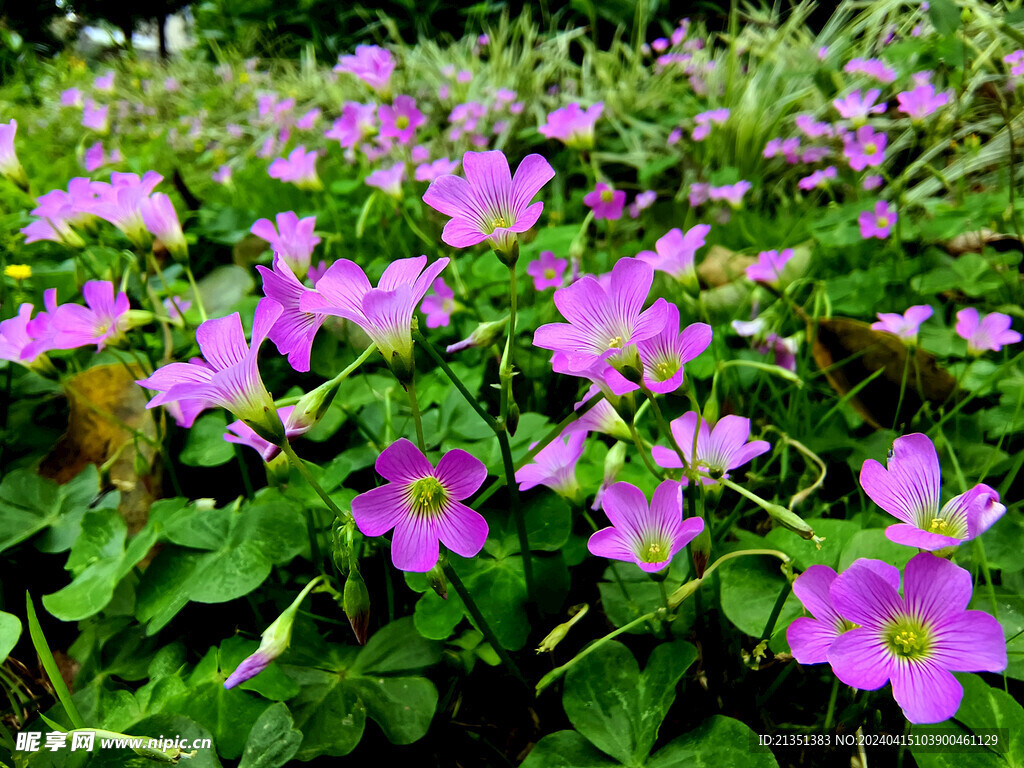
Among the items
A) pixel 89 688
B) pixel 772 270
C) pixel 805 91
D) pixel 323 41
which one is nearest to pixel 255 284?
pixel 89 688

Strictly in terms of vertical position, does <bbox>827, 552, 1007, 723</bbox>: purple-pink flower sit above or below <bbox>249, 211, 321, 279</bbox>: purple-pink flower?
below

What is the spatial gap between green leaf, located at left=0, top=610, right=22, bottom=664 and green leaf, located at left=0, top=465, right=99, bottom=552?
0.28 meters

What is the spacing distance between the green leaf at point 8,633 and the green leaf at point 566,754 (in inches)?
29.4

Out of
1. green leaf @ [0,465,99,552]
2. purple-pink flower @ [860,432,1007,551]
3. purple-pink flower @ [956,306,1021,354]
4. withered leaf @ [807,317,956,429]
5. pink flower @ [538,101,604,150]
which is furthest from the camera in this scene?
pink flower @ [538,101,604,150]

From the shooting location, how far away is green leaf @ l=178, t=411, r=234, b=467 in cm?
131

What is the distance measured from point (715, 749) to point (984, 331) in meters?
1.11

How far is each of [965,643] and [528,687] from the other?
1.73ft

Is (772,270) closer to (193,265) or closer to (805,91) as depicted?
(193,265)

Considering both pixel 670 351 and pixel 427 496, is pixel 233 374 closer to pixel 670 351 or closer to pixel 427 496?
pixel 427 496

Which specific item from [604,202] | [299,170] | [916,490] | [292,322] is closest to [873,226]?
[604,202]

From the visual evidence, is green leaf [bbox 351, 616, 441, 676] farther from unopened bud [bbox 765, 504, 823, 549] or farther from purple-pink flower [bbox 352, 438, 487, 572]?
unopened bud [bbox 765, 504, 823, 549]

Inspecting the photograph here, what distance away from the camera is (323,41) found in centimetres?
894

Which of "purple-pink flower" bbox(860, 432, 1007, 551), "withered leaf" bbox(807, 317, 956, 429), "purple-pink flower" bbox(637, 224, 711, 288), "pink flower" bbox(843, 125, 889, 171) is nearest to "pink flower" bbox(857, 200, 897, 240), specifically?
"pink flower" bbox(843, 125, 889, 171)

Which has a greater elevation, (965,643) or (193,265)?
(965,643)
